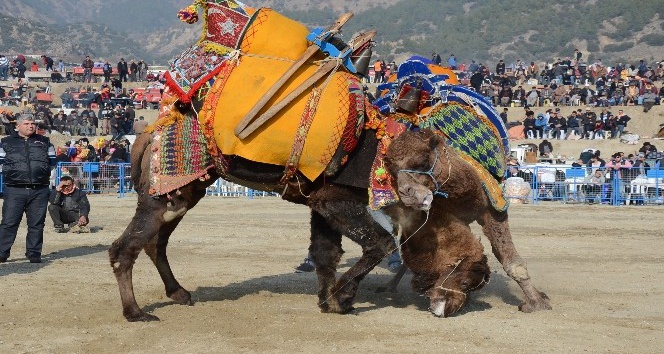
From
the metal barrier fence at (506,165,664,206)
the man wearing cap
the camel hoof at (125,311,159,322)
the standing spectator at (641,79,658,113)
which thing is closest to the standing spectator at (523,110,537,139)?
the standing spectator at (641,79,658,113)

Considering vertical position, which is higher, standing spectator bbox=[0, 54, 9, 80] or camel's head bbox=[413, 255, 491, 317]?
standing spectator bbox=[0, 54, 9, 80]

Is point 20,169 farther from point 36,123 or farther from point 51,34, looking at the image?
point 51,34

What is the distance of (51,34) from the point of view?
4003 inches

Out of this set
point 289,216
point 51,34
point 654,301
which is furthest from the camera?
point 51,34

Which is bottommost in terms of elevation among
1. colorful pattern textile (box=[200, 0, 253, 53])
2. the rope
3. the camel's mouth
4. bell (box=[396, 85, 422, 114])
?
the camel's mouth

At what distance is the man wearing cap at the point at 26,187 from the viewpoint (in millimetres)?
12641

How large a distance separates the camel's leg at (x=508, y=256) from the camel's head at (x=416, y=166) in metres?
0.92

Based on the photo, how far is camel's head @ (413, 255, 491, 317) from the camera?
338 inches

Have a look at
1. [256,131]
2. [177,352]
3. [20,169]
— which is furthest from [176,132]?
[20,169]

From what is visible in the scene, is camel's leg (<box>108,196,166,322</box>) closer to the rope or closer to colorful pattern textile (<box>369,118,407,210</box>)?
colorful pattern textile (<box>369,118,407,210</box>)

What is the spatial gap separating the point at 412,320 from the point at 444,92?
249 centimetres

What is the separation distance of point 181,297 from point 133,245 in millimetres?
957

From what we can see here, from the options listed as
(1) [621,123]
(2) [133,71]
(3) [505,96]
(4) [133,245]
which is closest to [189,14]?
(4) [133,245]

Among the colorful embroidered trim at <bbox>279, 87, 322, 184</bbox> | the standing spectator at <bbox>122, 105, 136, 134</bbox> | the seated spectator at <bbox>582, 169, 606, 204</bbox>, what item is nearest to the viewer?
the colorful embroidered trim at <bbox>279, 87, 322, 184</bbox>
